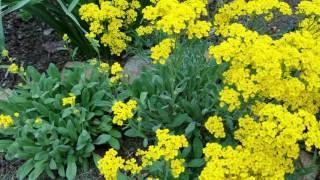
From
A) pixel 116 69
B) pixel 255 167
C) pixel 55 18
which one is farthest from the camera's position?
pixel 55 18

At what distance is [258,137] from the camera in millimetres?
2604

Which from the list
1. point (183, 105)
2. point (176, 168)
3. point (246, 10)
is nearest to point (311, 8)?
point (246, 10)

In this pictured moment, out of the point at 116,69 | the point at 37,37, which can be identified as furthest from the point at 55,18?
the point at 116,69

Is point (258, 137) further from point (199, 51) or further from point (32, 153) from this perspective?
point (32, 153)

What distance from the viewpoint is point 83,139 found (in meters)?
3.36

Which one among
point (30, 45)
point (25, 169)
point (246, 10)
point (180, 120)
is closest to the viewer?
point (246, 10)

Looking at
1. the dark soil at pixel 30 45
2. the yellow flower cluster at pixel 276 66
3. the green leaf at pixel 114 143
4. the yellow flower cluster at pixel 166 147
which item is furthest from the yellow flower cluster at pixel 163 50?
the dark soil at pixel 30 45

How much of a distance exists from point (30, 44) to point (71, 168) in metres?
1.69

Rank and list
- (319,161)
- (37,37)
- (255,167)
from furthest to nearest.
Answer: (37,37), (319,161), (255,167)

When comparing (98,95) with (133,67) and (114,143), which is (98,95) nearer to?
(114,143)

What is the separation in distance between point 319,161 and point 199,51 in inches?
45.7

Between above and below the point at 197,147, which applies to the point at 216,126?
above

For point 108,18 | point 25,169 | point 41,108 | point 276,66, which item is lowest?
point 25,169

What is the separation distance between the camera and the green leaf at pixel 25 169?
3412mm
